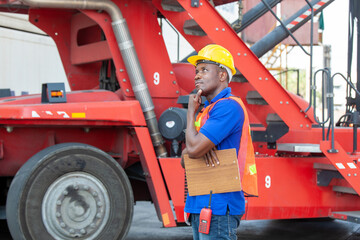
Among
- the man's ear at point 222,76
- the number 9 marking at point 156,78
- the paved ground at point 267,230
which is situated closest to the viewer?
the man's ear at point 222,76

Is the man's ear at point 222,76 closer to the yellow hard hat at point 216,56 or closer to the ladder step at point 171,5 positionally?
the yellow hard hat at point 216,56

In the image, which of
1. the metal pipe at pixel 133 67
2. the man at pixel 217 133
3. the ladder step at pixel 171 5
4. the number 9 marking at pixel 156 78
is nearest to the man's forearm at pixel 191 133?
the man at pixel 217 133

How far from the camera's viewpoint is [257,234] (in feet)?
21.9

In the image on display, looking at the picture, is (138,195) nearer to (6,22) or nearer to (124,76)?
(124,76)

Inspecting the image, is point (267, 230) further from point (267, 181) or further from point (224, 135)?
point (224, 135)

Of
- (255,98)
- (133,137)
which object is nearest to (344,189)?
(255,98)

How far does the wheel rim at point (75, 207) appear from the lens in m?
4.42

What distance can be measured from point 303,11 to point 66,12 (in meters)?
3.52

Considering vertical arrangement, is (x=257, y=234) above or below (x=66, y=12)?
below

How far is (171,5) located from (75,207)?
2366 millimetres

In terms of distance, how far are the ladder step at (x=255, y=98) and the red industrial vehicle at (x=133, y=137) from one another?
0.05ft

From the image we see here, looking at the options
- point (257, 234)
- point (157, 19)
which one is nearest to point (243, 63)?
point (157, 19)

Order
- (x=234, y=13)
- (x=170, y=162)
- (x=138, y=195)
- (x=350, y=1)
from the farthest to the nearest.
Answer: (x=234, y=13), (x=350, y=1), (x=138, y=195), (x=170, y=162)

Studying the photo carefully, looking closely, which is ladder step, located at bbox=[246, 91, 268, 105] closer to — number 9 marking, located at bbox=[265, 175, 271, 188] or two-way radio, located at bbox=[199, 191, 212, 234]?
number 9 marking, located at bbox=[265, 175, 271, 188]
